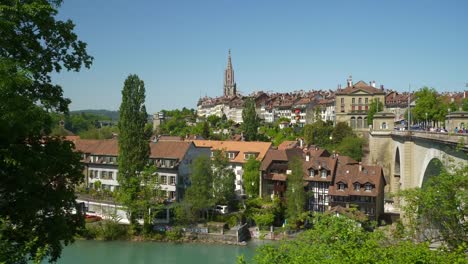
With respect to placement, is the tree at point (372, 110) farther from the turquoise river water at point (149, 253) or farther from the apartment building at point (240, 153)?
the turquoise river water at point (149, 253)

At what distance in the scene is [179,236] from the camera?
90.2 feet

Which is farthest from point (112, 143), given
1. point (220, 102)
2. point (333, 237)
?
point (220, 102)

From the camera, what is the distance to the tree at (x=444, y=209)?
10.6 m

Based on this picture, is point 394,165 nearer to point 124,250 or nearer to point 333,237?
point 124,250

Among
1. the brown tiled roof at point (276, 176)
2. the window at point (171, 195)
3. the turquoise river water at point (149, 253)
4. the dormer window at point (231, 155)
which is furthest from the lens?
the dormer window at point (231, 155)

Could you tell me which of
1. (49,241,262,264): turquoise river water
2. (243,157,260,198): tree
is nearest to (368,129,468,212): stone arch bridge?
(49,241,262,264): turquoise river water

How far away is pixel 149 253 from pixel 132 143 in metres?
7.30

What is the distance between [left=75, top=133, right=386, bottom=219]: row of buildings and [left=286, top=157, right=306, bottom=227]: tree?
5.31 ft

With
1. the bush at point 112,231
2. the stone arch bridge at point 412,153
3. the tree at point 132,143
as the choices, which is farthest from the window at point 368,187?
the bush at point 112,231

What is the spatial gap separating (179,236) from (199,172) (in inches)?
161

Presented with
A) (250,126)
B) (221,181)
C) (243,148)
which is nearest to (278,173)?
(221,181)

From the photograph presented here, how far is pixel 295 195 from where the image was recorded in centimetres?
2814

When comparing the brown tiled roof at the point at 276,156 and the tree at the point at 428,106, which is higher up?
the tree at the point at 428,106

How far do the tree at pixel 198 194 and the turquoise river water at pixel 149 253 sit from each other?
7.33ft
